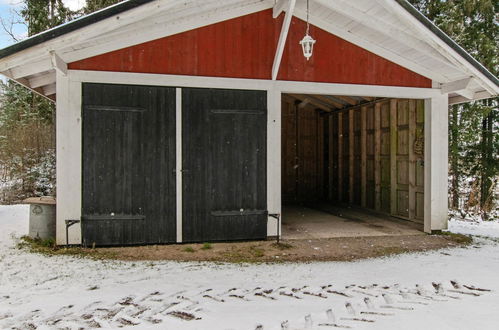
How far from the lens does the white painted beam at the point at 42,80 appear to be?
5.70 metres

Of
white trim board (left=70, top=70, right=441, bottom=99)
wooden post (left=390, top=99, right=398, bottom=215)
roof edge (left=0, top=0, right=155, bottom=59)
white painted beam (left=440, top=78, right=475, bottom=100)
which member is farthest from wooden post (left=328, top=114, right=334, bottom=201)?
roof edge (left=0, top=0, right=155, bottom=59)

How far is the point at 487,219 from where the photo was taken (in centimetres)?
860

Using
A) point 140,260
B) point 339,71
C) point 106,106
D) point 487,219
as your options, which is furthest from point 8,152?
point 487,219

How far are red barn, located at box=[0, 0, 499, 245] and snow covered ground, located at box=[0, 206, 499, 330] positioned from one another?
1071 mm

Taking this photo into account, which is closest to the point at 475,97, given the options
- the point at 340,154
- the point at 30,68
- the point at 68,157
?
the point at 340,154

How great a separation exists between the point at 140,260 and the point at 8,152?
9363 millimetres

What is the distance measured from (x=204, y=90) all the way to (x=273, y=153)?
1322 millimetres

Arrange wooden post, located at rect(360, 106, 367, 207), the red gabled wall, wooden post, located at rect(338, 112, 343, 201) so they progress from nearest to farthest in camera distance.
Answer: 1. the red gabled wall
2. wooden post, located at rect(360, 106, 367, 207)
3. wooden post, located at rect(338, 112, 343, 201)

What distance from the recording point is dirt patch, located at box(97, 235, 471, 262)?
4.78m

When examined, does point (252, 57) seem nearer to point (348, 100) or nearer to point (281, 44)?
point (281, 44)

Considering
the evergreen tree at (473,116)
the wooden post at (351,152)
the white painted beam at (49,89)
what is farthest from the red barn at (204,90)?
the evergreen tree at (473,116)

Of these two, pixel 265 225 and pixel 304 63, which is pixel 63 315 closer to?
pixel 265 225

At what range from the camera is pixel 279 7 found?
17.7 ft

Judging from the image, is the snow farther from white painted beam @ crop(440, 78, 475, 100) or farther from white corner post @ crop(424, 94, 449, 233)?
white painted beam @ crop(440, 78, 475, 100)
